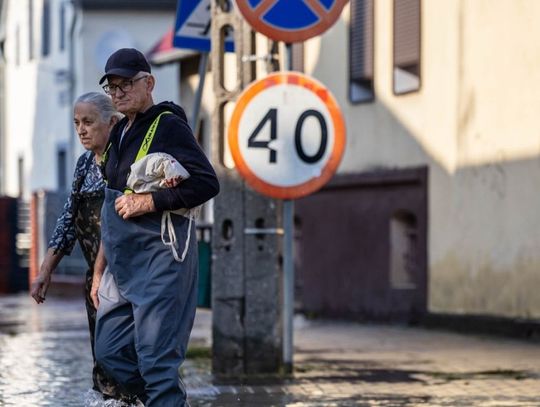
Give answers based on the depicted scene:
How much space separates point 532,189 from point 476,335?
156 centimetres

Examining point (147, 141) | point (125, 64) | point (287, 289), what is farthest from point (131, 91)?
point (287, 289)

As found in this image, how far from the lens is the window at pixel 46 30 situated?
41.2 metres

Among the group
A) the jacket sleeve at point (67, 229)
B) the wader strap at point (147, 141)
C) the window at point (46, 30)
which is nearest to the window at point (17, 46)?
the window at point (46, 30)

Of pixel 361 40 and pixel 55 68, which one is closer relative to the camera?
pixel 361 40

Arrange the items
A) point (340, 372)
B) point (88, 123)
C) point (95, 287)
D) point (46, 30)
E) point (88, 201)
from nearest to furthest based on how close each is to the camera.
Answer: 1. point (95, 287)
2. point (88, 123)
3. point (88, 201)
4. point (340, 372)
5. point (46, 30)

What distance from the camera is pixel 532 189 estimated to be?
16.2 meters

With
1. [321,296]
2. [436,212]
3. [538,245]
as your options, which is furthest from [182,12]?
[321,296]

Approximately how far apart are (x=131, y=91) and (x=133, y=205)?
0.50 m

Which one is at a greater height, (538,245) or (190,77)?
(190,77)

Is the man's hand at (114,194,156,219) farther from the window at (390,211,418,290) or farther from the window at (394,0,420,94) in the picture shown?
the window at (390,211,418,290)

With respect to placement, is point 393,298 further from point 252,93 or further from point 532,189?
point 252,93

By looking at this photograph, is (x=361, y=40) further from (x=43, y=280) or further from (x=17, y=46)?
(x=17, y=46)

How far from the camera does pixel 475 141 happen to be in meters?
17.4

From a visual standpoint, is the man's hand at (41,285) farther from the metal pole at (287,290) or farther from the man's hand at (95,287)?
the metal pole at (287,290)
